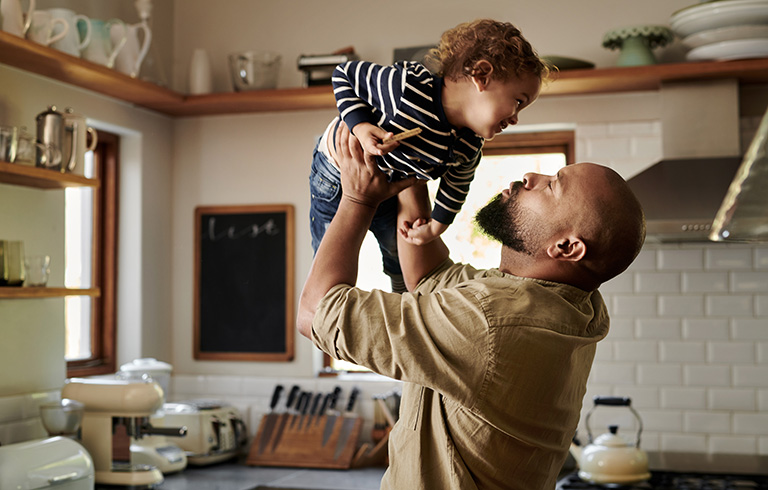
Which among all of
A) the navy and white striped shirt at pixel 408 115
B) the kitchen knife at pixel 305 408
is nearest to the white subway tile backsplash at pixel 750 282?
the kitchen knife at pixel 305 408

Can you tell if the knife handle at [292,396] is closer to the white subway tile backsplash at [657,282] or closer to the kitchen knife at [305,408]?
the kitchen knife at [305,408]

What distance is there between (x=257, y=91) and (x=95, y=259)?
3.48 feet

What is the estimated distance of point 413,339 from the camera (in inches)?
55.3

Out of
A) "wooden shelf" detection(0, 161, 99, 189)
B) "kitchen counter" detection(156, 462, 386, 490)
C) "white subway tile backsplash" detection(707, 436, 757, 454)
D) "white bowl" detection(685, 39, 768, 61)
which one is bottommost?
"kitchen counter" detection(156, 462, 386, 490)

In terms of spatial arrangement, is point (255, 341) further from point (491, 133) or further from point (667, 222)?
point (491, 133)

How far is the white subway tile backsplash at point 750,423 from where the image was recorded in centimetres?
360

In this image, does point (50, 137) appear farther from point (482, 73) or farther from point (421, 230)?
point (482, 73)

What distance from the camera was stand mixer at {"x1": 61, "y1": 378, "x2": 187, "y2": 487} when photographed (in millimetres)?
3162

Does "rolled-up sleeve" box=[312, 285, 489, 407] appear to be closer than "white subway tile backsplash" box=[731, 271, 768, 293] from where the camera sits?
Yes

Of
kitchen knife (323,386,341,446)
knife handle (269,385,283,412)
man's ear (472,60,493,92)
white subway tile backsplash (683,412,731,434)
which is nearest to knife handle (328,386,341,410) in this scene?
kitchen knife (323,386,341,446)

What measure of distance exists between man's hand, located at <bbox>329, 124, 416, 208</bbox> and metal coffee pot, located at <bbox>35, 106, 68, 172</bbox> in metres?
1.77

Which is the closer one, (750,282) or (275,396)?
(750,282)

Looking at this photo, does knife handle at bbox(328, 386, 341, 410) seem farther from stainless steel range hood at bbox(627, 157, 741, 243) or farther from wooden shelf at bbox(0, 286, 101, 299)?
stainless steel range hood at bbox(627, 157, 741, 243)

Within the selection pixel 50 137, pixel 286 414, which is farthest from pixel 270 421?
pixel 50 137
